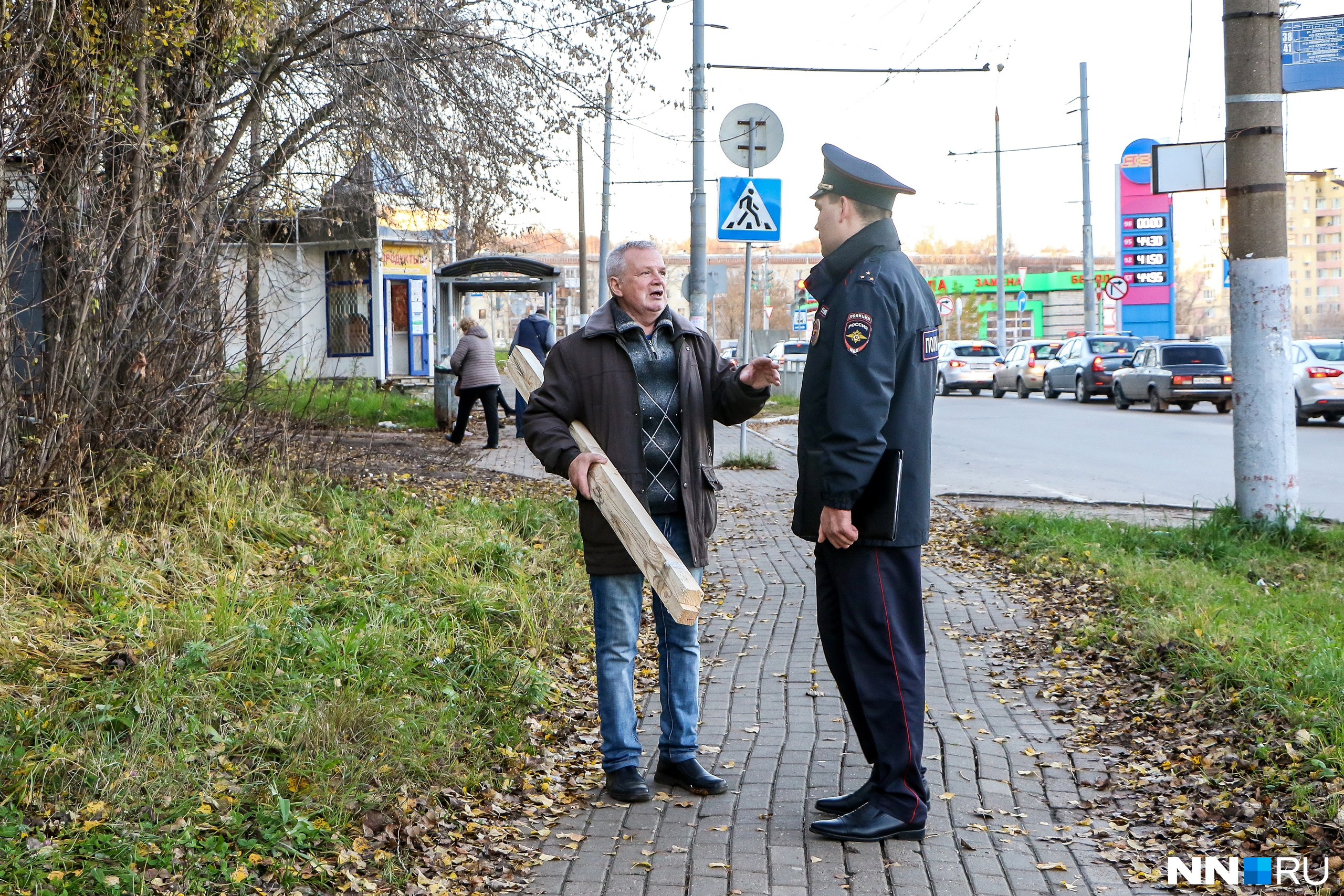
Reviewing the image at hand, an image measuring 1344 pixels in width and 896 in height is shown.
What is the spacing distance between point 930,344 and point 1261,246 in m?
5.08

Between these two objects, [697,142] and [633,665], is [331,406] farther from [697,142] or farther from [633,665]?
[633,665]

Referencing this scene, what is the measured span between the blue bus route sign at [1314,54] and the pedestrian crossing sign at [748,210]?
572 centimetres

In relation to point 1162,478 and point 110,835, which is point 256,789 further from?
point 1162,478

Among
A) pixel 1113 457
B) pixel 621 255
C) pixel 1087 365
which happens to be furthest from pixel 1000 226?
pixel 621 255

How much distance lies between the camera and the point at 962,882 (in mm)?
3598

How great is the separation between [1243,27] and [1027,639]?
168 inches

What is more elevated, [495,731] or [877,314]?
[877,314]

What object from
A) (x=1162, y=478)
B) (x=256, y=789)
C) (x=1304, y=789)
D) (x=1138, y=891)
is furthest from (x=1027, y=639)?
(x=1162, y=478)

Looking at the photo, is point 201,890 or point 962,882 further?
point 962,882

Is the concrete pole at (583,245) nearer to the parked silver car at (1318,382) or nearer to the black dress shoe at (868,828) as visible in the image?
the parked silver car at (1318,382)

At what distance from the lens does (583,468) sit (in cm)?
409

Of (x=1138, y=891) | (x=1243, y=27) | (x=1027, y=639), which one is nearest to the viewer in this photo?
(x=1138, y=891)

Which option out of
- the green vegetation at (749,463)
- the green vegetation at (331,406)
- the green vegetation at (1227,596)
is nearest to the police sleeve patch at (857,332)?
the green vegetation at (1227,596)

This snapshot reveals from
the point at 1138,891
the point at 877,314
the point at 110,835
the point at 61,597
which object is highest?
the point at 877,314
